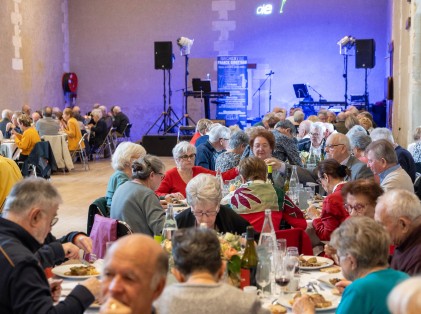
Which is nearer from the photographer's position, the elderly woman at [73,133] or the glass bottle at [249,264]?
the glass bottle at [249,264]

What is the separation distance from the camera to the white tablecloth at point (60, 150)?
44.6 feet

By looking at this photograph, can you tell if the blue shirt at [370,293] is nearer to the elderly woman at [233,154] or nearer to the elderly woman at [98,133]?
the elderly woman at [233,154]

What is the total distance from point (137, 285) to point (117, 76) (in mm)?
19561

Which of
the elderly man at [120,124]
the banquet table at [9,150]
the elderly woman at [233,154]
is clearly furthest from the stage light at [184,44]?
the elderly woman at [233,154]

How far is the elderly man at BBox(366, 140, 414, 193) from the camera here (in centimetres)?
532

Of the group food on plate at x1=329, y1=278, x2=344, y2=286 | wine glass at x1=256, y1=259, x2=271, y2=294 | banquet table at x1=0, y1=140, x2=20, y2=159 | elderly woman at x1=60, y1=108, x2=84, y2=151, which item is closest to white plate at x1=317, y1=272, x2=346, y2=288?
food on plate at x1=329, y1=278, x2=344, y2=286

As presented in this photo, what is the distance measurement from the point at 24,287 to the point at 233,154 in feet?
15.1

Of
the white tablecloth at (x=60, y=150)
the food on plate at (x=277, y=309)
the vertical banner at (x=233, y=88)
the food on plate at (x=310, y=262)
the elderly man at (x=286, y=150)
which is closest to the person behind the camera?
the food on plate at (x=277, y=309)

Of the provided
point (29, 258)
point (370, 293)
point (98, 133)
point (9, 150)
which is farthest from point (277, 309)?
point (98, 133)

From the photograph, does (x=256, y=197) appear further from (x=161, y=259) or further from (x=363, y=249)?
(x=161, y=259)

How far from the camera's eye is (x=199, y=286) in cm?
228

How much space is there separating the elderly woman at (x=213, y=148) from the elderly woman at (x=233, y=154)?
817 millimetres

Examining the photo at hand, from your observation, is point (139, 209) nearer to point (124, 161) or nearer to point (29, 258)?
point (124, 161)

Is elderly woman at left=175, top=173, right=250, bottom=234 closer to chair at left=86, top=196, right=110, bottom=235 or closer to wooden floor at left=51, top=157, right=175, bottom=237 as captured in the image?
chair at left=86, top=196, right=110, bottom=235
